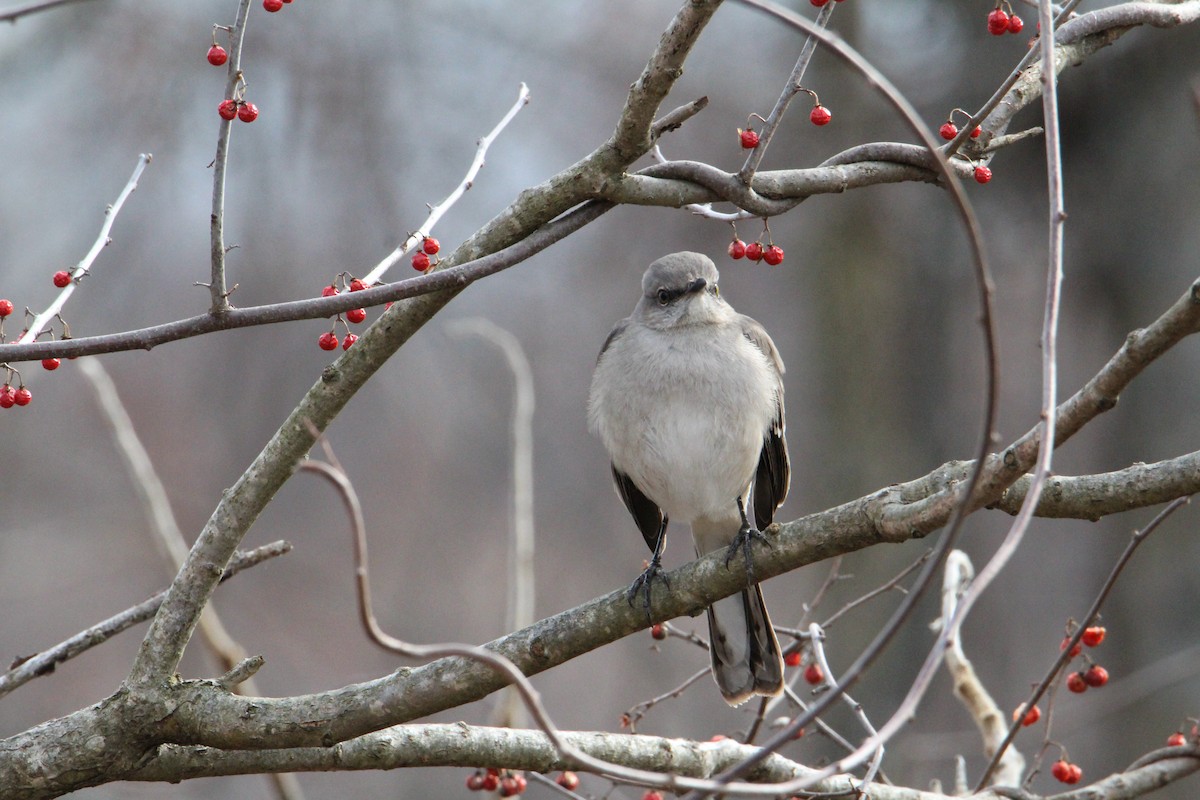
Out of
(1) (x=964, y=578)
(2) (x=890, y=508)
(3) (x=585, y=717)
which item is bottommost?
(2) (x=890, y=508)

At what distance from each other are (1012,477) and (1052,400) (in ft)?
1.39

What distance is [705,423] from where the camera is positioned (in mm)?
4246

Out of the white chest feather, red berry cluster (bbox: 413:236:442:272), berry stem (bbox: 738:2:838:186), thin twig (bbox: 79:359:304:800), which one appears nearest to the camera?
berry stem (bbox: 738:2:838:186)

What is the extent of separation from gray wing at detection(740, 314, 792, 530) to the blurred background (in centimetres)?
414

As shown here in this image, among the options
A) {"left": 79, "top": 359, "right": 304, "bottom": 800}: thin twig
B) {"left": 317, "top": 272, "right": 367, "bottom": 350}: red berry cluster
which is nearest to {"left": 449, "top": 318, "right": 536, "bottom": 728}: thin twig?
{"left": 79, "top": 359, "right": 304, "bottom": 800}: thin twig

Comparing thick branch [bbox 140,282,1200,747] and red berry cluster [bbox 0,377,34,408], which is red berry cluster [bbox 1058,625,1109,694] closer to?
thick branch [bbox 140,282,1200,747]

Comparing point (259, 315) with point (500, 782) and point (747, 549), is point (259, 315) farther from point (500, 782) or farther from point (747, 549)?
point (500, 782)

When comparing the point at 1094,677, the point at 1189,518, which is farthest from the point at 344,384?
the point at 1189,518

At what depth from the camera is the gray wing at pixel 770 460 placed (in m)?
4.54

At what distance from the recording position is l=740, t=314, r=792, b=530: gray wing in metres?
4.54

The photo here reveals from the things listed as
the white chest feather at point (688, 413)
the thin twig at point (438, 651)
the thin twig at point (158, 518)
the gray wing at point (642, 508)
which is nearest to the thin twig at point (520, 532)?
the white chest feather at point (688, 413)

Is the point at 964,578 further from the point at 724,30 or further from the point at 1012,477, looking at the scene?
the point at 724,30

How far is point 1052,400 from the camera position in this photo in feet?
5.98

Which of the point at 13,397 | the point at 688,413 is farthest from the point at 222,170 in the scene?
the point at 688,413
